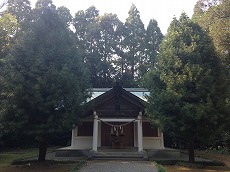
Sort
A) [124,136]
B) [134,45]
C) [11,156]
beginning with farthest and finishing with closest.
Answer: [134,45], [124,136], [11,156]

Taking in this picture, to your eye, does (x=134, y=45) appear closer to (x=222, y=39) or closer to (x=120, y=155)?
(x=222, y=39)

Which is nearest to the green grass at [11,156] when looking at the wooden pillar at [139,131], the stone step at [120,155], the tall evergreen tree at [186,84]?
the stone step at [120,155]

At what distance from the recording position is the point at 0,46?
11867 mm

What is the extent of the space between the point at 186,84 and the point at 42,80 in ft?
20.8

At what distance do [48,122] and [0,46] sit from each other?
5.38 meters

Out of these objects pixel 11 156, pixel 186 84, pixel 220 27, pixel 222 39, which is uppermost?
pixel 220 27

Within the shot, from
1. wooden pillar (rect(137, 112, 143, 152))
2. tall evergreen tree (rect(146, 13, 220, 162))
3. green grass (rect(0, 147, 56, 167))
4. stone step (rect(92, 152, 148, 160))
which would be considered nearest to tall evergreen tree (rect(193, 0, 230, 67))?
tall evergreen tree (rect(146, 13, 220, 162))

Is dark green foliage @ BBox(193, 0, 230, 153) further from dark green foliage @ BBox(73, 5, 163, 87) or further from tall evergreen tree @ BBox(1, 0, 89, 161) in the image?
dark green foliage @ BBox(73, 5, 163, 87)

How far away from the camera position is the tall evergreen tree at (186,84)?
966 centimetres

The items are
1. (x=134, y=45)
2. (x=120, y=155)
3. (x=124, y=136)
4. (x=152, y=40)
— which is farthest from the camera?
(x=134, y=45)

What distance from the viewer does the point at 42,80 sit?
9.67m

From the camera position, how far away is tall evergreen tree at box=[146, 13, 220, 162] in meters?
9.66

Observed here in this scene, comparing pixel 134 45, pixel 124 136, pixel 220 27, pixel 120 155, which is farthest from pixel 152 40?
pixel 120 155

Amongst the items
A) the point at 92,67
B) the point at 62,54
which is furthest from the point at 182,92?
the point at 92,67
